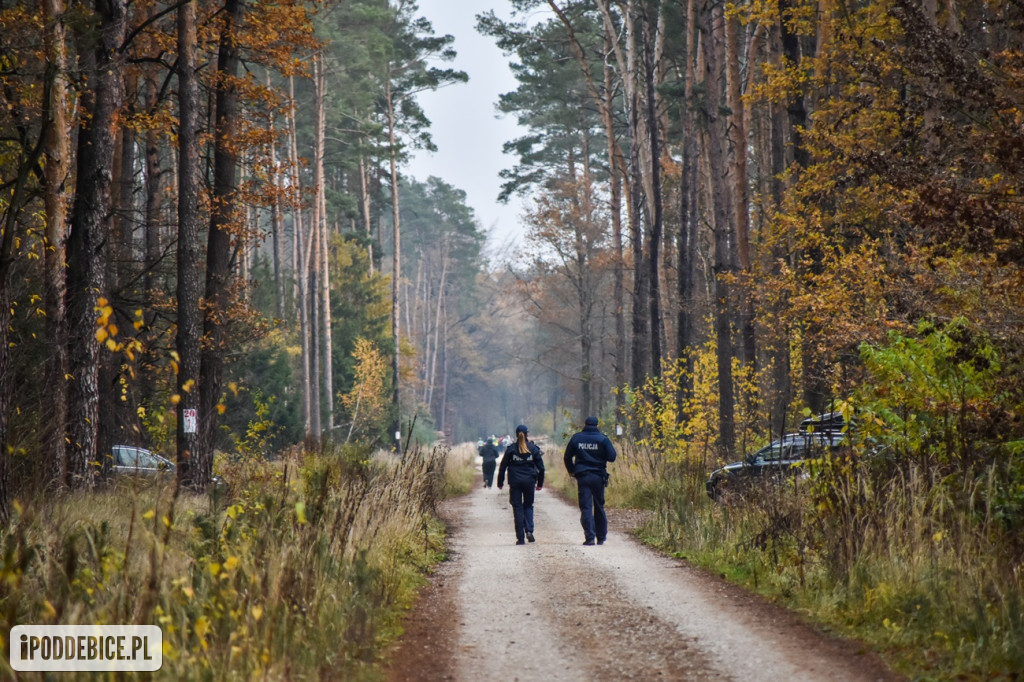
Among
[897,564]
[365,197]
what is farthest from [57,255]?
[365,197]

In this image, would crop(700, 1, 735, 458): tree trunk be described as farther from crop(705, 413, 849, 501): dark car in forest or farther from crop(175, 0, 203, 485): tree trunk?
crop(175, 0, 203, 485): tree trunk

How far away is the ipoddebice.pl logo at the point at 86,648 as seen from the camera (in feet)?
16.7

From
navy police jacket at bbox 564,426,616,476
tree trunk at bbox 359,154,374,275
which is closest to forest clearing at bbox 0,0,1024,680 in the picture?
navy police jacket at bbox 564,426,616,476

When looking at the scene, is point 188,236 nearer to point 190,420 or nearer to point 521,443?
point 190,420

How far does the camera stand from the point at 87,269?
13.7 m

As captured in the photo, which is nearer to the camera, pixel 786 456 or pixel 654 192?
pixel 786 456

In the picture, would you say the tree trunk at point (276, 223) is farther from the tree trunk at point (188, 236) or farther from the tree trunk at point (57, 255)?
the tree trunk at point (57, 255)

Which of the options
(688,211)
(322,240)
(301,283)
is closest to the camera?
(688,211)

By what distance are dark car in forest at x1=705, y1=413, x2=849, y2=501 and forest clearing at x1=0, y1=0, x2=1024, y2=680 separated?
0.17 meters

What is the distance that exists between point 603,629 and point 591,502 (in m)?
6.40

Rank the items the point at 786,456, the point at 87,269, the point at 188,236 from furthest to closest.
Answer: the point at 188,236
the point at 87,269
the point at 786,456

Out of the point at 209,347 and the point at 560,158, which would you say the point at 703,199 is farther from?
the point at 209,347

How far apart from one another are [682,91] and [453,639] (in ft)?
76.9

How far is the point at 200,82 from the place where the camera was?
65.8 feet
